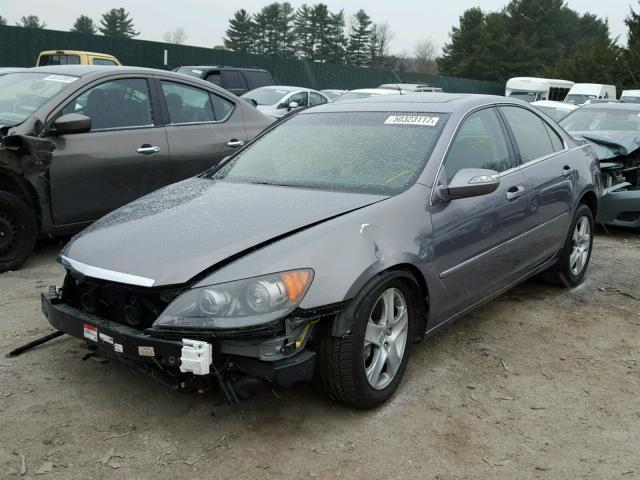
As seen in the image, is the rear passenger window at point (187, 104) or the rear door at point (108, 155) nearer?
the rear door at point (108, 155)

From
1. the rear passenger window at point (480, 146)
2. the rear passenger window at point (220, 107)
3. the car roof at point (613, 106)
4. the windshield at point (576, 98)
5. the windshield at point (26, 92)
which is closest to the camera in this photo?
the rear passenger window at point (480, 146)

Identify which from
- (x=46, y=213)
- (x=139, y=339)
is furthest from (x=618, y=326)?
(x=46, y=213)

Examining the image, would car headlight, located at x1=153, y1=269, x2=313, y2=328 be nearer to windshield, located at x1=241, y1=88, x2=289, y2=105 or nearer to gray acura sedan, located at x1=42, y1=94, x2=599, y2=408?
gray acura sedan, located at x1=42, y1=94, x2=599, y2=408

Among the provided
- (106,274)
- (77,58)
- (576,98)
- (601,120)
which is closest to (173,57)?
(77,58)

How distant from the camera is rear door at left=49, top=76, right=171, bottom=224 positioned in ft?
17.2

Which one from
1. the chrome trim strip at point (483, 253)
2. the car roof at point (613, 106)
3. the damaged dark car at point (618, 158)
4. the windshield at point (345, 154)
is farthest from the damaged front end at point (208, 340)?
the car roof at point (613, 106)

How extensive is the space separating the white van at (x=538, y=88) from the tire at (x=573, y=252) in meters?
24.5

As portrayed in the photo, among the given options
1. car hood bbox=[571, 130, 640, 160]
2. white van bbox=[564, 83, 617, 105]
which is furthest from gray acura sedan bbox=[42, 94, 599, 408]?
white van bbox=[564, 83, 617, 105]

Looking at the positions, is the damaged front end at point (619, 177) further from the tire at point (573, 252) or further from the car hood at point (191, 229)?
the car hood at point (191, 229)

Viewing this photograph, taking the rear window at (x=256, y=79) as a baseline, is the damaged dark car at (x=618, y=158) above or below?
below

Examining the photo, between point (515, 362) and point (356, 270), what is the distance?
4.83 ft

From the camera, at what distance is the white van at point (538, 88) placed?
28938 millimetres

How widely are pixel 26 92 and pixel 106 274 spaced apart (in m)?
3.28

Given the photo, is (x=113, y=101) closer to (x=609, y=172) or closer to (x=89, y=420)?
(x=89, y=420)
